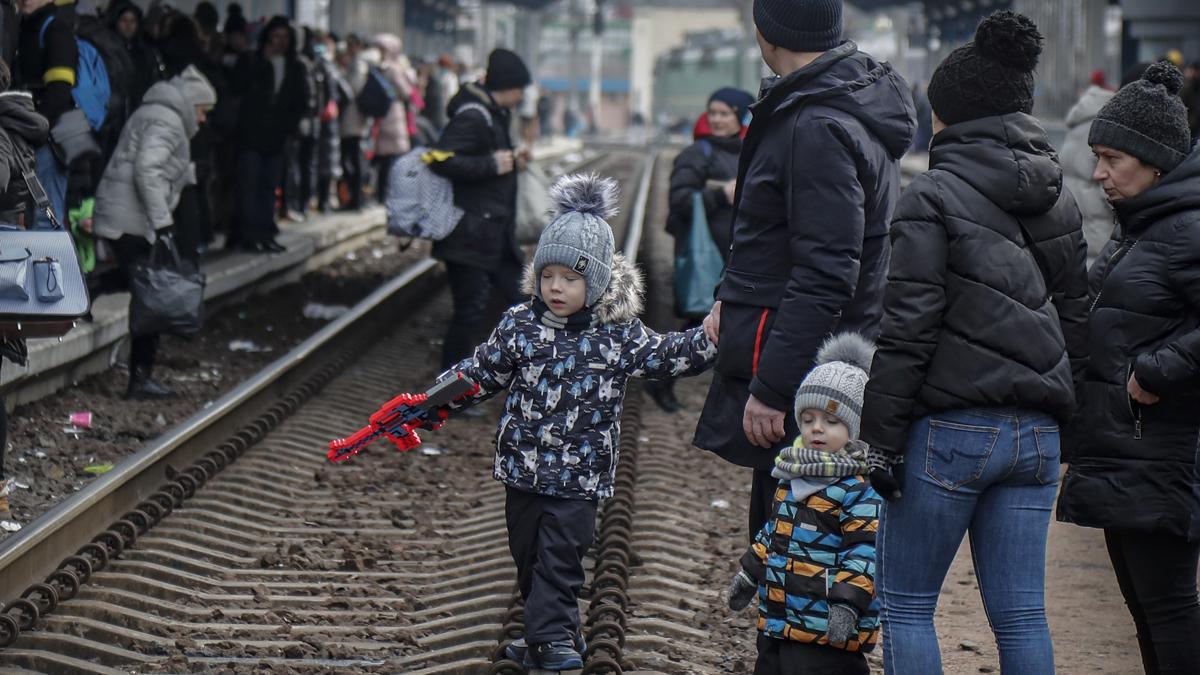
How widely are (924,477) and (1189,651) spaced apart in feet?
3.32

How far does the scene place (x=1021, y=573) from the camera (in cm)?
432

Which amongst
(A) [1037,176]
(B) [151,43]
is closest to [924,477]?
(A) [1037,176]

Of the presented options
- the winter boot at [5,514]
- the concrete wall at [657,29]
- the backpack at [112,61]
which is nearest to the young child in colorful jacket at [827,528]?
the winter boot at [5,514]

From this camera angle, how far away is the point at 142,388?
10305 millimetres

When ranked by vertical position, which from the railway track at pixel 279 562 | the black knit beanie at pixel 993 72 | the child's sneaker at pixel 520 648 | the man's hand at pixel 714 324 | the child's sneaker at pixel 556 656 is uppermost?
the black knit beanie at pixel 993 72

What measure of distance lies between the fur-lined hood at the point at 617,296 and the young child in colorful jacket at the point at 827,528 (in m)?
0.89

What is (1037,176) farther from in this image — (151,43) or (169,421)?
(151,43)

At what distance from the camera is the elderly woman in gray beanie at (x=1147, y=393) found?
4.71 metres

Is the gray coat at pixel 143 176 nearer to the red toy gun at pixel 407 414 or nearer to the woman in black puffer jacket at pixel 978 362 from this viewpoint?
the red toy gun at pixel 407 414

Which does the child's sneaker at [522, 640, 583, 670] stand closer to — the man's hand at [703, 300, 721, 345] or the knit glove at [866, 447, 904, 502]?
the man's hand at [703, 300, 721, 345]

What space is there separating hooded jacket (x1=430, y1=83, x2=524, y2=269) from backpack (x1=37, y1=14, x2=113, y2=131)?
233 cm

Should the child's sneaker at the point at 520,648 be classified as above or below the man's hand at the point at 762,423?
below

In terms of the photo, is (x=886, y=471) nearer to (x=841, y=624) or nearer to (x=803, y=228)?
(x=841, y=624)

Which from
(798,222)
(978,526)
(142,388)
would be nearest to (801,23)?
(798,222)
